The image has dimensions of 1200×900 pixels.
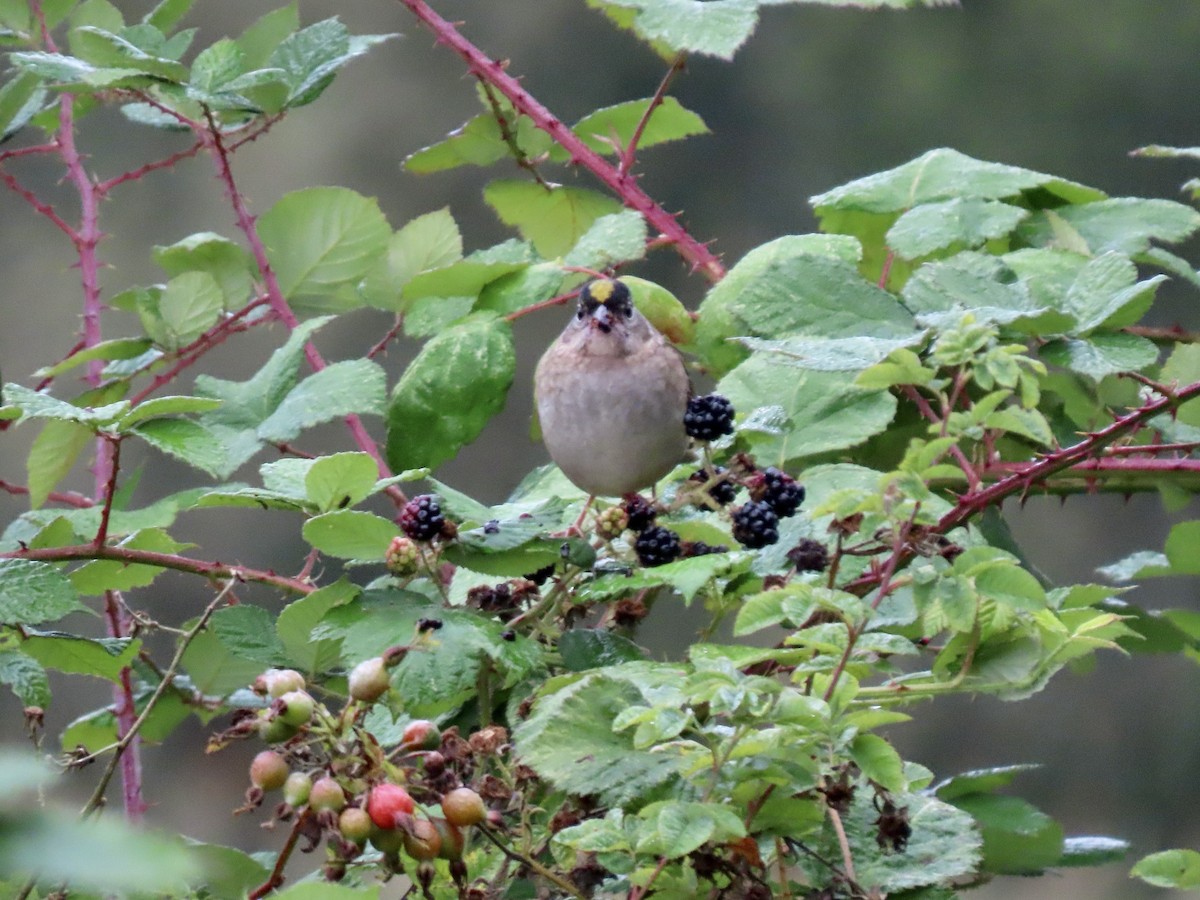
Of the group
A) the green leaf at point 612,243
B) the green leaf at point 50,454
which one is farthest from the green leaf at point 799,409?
the green leaf at point 50,454

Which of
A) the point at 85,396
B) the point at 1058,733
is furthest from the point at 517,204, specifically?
the point at 1058,733

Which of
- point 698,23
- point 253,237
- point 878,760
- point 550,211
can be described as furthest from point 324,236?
point 878,760

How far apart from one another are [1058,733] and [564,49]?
64.4 inches

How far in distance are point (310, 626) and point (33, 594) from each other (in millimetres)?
136

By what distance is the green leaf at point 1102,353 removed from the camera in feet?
2.33

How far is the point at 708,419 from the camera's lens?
2.44ft

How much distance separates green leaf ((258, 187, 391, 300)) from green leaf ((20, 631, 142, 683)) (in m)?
0.37

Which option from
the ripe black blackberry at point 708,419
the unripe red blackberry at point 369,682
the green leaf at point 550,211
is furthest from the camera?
the green leaf at point 550,211

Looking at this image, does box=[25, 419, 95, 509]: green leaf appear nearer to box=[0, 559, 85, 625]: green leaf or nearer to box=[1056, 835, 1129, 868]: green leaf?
box=[0, 559, 85, 625]: green leaf

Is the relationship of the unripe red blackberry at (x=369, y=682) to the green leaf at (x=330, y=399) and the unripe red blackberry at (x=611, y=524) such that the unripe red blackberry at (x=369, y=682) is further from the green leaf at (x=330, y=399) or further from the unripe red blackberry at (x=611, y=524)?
the green leaf at (x=330, y=399)

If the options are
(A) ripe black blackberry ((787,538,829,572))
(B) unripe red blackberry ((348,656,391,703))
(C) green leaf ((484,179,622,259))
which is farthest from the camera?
(C) green leaf ((484,179,622,259))

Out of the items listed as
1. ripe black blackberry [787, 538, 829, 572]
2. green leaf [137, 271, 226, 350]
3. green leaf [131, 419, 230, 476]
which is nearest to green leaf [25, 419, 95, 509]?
green leaf [137, 271, 226, 350]

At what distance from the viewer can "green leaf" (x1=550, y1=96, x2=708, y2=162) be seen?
3.41ft

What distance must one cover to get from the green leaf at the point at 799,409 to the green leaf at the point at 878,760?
227 millimetres
